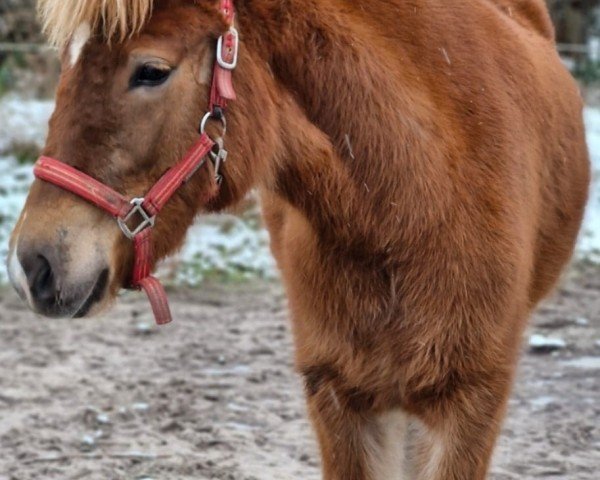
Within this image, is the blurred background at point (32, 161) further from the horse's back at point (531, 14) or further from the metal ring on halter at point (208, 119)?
the metal ring on halter at point (208, 119)

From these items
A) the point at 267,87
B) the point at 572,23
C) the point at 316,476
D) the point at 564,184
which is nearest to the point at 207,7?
the point at 267,87

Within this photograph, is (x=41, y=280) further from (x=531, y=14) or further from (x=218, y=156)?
(x=531, y=14)

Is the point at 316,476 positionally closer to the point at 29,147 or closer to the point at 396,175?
the point at 396,175

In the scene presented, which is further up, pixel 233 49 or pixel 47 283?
pixel 233 49

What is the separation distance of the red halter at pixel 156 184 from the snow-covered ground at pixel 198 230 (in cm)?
424

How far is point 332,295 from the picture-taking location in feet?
10.2

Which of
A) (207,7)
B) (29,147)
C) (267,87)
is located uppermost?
(207,7)

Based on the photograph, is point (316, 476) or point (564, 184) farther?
point (316, 476)

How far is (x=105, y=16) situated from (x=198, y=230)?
520 cm

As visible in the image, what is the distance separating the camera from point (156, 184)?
2.65 meters

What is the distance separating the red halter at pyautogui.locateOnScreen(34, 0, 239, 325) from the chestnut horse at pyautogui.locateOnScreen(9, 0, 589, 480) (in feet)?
0.08

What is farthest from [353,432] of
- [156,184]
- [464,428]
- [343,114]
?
[156,184]

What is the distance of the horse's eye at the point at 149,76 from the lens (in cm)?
261

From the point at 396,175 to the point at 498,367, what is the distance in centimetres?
61
